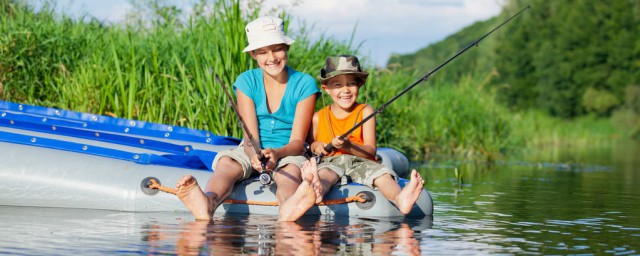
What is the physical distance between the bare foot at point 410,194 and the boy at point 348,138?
4.6 inches

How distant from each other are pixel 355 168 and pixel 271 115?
0.59 metres

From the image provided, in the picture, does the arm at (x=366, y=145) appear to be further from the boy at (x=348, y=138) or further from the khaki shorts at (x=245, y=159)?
the khaki shorts at (x=245, y=159)

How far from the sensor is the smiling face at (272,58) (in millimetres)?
6480

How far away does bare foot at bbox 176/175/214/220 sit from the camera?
5.69 meters

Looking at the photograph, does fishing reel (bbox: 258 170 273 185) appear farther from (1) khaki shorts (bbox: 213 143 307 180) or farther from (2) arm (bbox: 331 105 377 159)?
(2) arm (bbox: 331 105 377 159)

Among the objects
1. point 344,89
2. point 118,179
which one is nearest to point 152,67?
point 118,179

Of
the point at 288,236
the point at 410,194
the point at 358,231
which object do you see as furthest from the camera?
the point at 410,194

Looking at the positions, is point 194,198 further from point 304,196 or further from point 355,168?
point 355,168

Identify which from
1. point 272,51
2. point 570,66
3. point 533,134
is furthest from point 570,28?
point 272,51

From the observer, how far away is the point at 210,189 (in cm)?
607

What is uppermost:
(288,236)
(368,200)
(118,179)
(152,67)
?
(152,67)

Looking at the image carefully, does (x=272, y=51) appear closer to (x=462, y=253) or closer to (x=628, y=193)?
(x=462, y=253)

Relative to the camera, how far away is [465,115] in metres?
14.4

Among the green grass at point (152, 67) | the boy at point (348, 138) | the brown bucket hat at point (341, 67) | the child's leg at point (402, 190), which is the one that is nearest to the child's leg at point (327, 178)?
the boy at point (348, 138)
